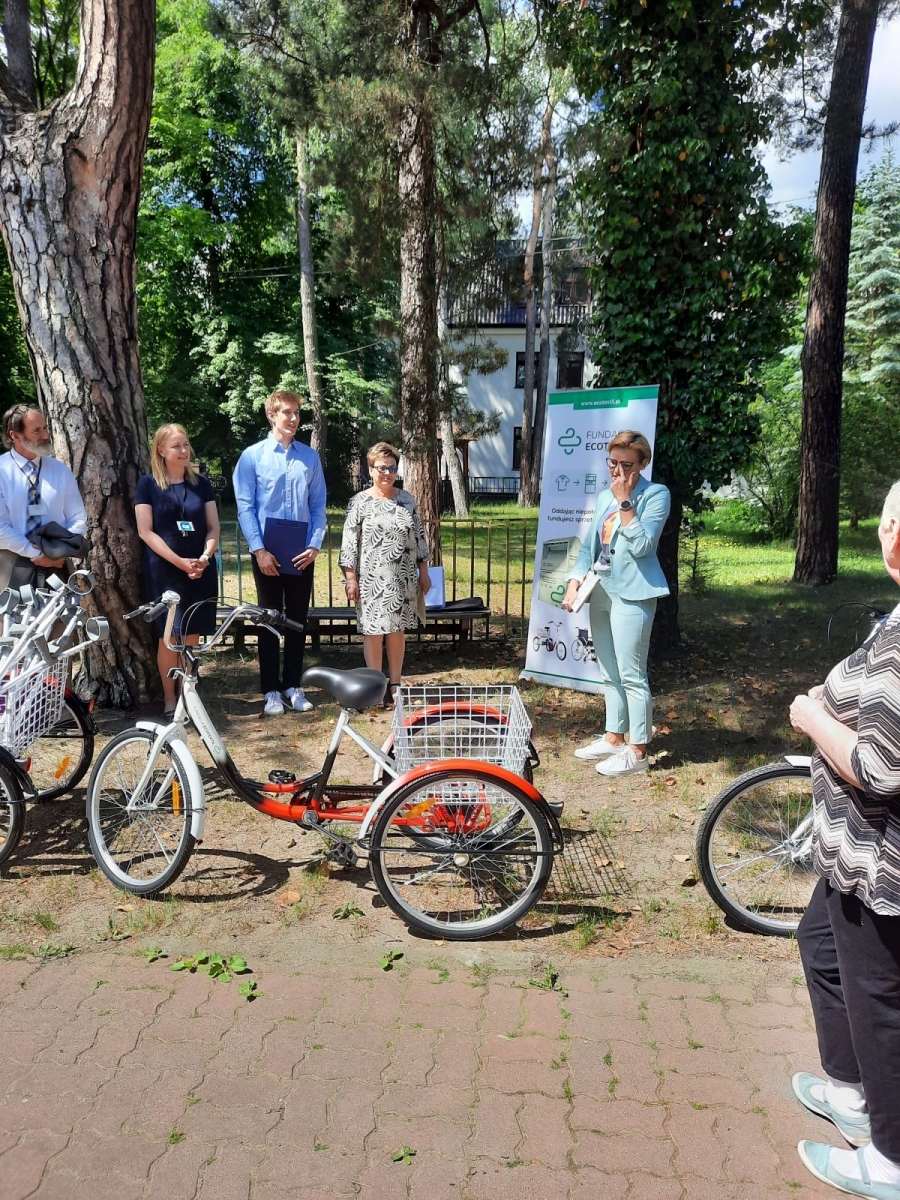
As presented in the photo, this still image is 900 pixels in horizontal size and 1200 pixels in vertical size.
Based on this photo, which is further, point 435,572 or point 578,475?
point 435,572

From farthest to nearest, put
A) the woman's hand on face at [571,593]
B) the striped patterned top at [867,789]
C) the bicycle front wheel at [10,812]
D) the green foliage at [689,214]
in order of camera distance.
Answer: the green foliage at [689,214] < the woman's hand on face at [571,593] < the bicycle front wheel at [10,812] < the striped patterned top at [867,789]

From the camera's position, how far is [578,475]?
258 inches

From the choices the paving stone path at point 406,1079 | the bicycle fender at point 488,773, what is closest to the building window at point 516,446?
the bicycle fender at point 488,773

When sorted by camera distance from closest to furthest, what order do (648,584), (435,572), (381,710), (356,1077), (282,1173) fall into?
(282,1173), (356,1077), (648,584), (381,710), (435,572)

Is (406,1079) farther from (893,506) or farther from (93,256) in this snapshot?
(93,256)

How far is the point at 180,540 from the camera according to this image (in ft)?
18.3

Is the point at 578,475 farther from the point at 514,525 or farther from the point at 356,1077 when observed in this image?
the point at 514,525

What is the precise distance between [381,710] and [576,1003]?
3470 millimetres

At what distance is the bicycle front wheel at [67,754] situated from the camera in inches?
179

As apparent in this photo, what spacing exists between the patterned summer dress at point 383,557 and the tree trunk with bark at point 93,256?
1451 mm

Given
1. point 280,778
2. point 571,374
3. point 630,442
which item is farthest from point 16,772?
point 571,374

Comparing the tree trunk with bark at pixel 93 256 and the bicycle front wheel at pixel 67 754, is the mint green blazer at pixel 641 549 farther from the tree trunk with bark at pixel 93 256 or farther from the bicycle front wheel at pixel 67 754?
the tree trunk with bark at pixel 93 256

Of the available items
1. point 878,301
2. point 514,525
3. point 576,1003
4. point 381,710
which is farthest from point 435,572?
point 878,301

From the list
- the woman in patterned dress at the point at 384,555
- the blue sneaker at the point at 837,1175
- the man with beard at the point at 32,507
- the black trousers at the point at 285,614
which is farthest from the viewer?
Result: the black trousers at the point at 285,614
